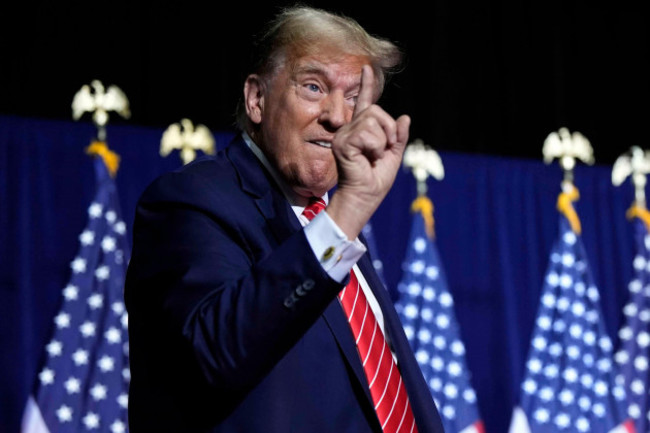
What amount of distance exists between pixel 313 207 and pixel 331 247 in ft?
1.55

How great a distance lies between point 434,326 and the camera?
4.48 m

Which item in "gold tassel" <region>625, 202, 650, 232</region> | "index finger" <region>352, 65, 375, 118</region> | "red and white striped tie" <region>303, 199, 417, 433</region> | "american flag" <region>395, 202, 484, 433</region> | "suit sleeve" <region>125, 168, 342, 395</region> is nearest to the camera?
"suit sleeve" <region>125, 168, 342, 395</region>

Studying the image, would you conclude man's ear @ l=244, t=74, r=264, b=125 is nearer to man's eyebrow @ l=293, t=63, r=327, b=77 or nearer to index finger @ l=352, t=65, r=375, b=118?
man's eyebrow @ l=293, t=63, r=327, b=77

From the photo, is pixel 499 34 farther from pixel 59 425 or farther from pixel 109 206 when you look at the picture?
pixel 59 425

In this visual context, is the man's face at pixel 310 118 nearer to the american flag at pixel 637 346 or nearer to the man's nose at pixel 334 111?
the man's nose at pixel 334 111

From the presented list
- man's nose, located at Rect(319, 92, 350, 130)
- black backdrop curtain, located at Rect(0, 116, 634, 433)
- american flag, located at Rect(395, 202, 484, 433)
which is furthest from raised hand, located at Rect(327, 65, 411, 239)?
american flag, located at Rect(395, 202, 484, 433)

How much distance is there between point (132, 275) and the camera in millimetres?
1301

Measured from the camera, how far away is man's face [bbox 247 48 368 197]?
1.56 metres

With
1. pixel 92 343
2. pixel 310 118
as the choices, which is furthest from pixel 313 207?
pixel 92 343

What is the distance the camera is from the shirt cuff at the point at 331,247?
1.15m

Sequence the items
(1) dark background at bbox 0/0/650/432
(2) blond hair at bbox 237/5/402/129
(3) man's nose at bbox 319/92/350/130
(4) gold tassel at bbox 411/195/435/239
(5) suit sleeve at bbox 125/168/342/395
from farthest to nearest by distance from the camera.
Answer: (4) gold tassel at bbox 411/195/435/239 < (1) dark background at bbox 0/0/650/432 < (2) blond hair at bbox 237/5/402/129 < (3) man's nose at bbox 319/92/350/130 < (5) suit sleeve at bbox 125/168/342/395

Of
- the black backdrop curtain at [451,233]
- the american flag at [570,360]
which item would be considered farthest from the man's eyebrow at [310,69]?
the american flag at [570,360]

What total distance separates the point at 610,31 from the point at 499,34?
2.61 feet

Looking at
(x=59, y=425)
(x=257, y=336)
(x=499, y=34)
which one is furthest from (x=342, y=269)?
(x=499, y=34)
